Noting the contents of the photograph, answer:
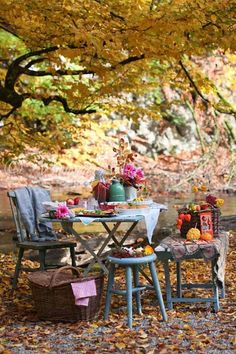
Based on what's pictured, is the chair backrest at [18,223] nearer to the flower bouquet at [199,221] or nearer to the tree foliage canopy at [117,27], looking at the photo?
the tree foliage canopy at [117,27]

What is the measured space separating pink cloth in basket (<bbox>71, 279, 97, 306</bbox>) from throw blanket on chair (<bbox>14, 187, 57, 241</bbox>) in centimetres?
131

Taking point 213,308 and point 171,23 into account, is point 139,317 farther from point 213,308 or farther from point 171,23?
point 171,23

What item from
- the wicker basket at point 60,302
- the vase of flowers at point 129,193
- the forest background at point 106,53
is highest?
the forest background at point 106,53

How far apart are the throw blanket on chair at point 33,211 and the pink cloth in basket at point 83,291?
1.31m

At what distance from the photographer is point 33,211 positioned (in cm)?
581

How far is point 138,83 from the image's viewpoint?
27.2 feet

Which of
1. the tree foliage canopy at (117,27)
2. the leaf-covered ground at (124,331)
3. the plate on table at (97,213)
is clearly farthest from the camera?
the tree foliage canopy at (117,27)

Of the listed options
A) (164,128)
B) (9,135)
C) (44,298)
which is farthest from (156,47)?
(164,128)

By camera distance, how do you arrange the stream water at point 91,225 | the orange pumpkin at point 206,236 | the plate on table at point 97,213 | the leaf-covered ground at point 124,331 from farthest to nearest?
the stream water at point 91,225 → the orange pumpkin at point 206,236 → the plate on table at point 97,213 → the leaf-covered ground at point 124,331

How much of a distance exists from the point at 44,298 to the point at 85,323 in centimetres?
36

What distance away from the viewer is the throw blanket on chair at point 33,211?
5711 mm

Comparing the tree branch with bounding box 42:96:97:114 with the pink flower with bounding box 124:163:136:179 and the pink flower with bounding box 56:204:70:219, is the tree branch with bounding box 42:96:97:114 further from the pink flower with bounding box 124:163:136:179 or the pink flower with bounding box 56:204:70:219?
the pink flower with bounding box 56:204:70:219

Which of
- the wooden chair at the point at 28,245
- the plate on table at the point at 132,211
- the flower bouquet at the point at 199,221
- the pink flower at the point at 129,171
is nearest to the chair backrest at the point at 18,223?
the wooden chair at the point at 28,245

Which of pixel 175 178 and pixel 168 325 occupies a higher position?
pixel 175 178
